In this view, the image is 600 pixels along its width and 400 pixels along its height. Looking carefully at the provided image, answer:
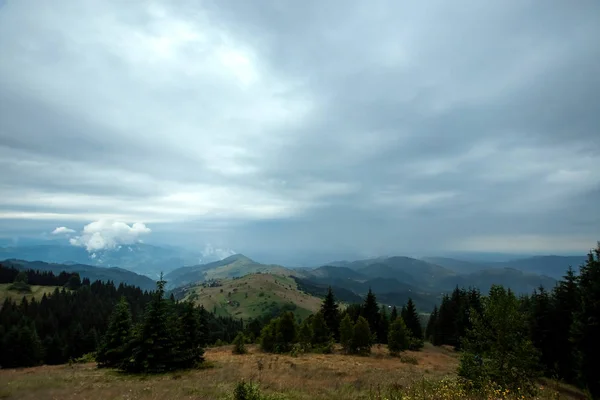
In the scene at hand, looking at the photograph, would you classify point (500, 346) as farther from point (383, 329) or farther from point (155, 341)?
point (383, 329)

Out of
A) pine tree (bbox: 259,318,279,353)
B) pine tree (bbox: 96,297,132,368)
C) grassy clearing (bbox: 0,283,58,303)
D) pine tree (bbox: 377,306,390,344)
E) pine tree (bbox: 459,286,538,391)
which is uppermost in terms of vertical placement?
pine tree (bbox: 459,286,538,391)

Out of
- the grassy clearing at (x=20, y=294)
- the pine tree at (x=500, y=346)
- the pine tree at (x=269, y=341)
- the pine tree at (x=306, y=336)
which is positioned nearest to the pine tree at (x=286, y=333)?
the pine tree at (x=269, y=341)

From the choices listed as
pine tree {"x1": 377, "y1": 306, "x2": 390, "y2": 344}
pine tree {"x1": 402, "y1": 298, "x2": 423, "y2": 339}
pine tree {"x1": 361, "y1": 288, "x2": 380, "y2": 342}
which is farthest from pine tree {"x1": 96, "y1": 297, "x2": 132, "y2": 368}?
pine tree {"x1": 402, "y1": 298, "x2": 423, "y2": 339}

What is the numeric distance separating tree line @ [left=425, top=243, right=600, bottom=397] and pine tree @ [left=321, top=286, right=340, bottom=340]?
31.7 m

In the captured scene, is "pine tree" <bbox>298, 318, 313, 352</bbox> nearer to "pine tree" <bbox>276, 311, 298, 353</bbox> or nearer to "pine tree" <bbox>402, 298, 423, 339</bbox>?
"pine tree" <bbox>276, 311, 298, 353</bbox>

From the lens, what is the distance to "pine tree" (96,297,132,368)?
103ft

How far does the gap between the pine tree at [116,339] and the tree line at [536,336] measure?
3120 centimetres

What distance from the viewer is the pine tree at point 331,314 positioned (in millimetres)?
59469

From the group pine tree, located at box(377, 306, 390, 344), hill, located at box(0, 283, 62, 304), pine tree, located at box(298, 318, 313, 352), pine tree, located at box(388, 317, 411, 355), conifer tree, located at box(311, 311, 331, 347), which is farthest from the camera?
hill, located at box(0, 283, 62, 304)

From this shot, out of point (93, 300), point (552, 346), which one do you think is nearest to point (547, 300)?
point (552, 346)

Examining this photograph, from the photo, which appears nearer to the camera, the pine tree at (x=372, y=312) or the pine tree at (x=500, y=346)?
the pine tree at (x=500, y=346)

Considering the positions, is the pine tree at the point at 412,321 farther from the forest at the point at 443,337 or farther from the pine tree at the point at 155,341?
the pine tree at the point at 155,341

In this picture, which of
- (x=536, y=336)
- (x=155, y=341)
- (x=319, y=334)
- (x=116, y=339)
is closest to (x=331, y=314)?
(x=319, y=334)

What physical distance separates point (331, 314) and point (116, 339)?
39.3 metres
